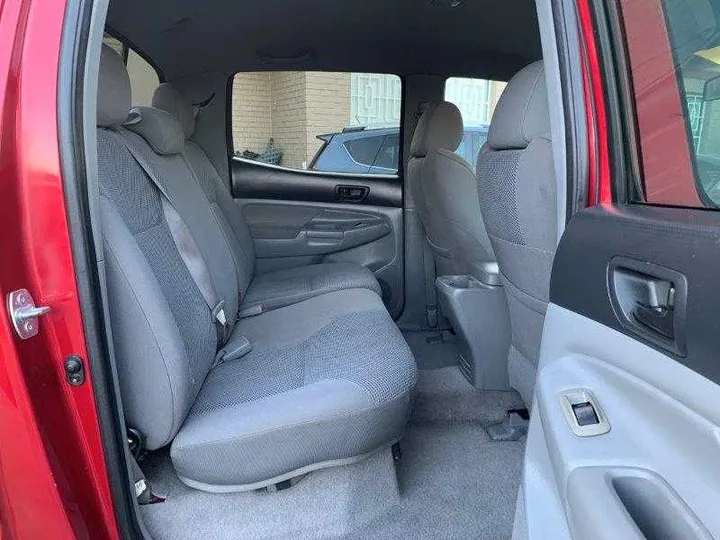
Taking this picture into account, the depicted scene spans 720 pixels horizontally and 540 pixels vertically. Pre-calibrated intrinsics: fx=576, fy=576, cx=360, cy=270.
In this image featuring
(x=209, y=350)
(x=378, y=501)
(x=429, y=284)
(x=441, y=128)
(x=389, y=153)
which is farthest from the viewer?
(x=389, y=153)

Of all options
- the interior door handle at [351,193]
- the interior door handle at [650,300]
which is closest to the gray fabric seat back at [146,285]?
the interior door handle at [650,300]

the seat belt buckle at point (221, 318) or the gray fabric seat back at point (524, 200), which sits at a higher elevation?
the gray fabric seat back at point (524, 200)

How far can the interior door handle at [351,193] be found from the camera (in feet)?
9.18

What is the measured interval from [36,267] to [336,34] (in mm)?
1705

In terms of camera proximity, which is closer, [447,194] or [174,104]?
[447,194]

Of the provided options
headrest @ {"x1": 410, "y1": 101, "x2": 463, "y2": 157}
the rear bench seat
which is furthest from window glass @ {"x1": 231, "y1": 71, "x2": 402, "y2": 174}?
the rear bench seat

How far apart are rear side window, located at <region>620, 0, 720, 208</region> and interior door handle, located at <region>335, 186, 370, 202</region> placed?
1.97m

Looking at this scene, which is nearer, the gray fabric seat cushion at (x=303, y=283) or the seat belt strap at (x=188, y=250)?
the seat belt strap at (x=188, y=250)

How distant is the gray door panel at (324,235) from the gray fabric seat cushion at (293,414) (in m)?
1.27

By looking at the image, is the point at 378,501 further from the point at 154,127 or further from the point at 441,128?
the point at 441,128

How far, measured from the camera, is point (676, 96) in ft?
2.63

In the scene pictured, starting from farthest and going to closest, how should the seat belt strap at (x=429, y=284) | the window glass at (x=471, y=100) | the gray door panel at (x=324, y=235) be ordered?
the gray door panel at (x=324, y=235) → the seat belt strap at (x=429, y=284) → the window glass at (x=471, y=100)

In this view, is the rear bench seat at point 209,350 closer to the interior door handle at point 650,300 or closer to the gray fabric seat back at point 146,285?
the gray fabric seat back at point 146,285

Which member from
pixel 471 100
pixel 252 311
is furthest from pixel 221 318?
pixel 471 100
